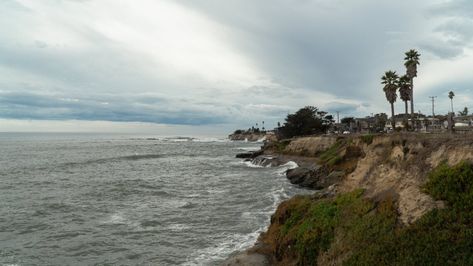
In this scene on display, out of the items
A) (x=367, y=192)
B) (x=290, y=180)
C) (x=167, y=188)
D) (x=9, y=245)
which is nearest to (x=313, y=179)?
(x=290, y=180)

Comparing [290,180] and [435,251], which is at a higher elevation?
[435,251]

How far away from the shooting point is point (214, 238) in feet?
64.0

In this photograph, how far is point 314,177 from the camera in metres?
38.7

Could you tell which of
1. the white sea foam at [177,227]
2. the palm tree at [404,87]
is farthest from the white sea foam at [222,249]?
the palm tree at [404,87]

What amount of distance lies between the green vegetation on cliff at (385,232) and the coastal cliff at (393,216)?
0.07 ft

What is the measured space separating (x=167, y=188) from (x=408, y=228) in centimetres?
3145

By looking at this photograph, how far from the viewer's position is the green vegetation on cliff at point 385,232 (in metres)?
8.81

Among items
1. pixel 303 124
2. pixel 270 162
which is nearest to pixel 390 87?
pixel 270 162

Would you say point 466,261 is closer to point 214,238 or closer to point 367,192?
point 367,192

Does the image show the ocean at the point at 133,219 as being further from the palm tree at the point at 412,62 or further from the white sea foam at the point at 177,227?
the palm tree at the point at 412,62

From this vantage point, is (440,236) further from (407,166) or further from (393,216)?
(407,166)

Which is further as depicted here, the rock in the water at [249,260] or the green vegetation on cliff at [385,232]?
the rock in the water at [249,260]

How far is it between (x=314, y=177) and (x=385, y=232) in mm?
28922

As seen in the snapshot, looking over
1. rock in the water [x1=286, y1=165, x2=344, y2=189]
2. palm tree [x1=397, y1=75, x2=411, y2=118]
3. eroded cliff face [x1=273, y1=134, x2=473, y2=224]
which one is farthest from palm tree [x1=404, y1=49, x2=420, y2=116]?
eroded cliff face [x1=273, y1=134, x2=473, y2=224]
